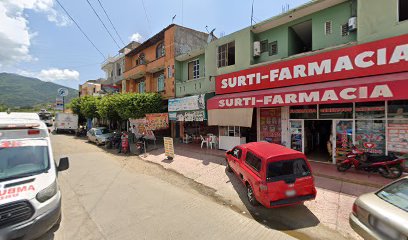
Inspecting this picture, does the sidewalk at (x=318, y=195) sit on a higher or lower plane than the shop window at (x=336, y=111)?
lower

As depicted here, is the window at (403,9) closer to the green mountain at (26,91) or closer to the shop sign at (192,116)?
the shop sign at (192,116)

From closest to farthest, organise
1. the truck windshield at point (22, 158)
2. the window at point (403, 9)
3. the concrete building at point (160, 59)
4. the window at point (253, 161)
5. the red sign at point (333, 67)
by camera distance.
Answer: the truck windshield at point (22, 158) < the window at point (253, 161) < the red sign at point (333, 67) < the window at point (403, 9) < the concrete building at point (160, 59)

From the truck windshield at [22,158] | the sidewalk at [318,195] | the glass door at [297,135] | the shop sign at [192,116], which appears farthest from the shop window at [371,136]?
Answer: the truck windshield at [22,158]

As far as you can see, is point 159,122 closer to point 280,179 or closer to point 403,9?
point 280,179

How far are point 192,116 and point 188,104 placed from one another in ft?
3.01

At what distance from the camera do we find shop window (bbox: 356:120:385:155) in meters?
8.25

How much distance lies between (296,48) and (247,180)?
9.57 meters

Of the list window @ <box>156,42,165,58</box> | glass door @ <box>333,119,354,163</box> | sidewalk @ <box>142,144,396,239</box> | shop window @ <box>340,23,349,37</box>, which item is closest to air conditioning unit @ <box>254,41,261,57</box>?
shop window @ <box>340,23,349,37</box>

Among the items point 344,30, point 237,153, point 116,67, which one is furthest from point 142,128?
point 116,67

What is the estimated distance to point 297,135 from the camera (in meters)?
10.8

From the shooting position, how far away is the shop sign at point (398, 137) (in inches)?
304

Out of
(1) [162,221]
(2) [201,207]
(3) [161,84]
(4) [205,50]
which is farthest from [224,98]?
(3) [161,84]

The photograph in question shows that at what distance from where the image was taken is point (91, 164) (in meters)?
11.6

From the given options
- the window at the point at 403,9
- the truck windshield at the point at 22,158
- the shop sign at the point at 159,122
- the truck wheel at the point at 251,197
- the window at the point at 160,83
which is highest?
the window at the point at 403,9
